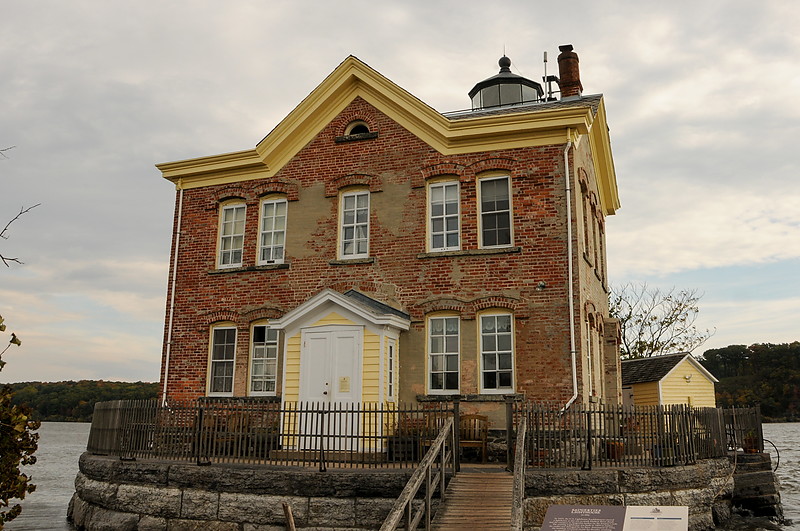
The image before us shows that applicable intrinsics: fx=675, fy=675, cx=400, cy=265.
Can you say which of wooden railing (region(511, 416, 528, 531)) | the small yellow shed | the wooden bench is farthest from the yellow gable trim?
the small yellow shed

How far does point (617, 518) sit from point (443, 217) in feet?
33.3

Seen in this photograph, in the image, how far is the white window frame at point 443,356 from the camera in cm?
1523

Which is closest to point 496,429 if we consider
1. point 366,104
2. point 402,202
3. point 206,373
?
point 402,202

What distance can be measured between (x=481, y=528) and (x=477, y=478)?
186 cm

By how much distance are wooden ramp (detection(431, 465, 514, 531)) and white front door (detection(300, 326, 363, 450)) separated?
4089 millimetres

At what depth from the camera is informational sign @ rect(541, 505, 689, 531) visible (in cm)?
660

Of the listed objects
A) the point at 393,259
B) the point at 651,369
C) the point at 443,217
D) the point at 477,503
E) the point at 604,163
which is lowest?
the point at 477,503

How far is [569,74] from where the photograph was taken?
2114 centimetres

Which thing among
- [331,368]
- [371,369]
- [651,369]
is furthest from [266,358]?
[651,369]

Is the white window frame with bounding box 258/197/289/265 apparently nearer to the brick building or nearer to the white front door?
the brick building

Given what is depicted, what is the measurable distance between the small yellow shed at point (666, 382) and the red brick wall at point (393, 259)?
6.90 meters

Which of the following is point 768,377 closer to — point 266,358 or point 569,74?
point 569,74

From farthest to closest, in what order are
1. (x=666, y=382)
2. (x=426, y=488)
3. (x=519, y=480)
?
1. (x=666, y=382)
2. (x=426, y=488)
3. (x=519, y=480)

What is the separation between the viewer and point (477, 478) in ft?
36.9
